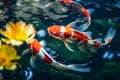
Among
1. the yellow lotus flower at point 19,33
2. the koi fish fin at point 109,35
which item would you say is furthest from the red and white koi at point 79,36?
the yellow lotus flower at point 19,33

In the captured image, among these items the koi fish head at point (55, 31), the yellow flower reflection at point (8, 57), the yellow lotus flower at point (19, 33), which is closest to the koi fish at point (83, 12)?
the koi fish head at point (55, 31)

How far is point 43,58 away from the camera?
6.22ft

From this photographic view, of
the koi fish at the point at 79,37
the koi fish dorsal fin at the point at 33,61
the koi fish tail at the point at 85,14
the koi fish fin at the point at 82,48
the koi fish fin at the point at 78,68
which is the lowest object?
the koi fish fin at the point at 78,68

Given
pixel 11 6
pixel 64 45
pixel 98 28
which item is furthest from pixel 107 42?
pixel 11 6

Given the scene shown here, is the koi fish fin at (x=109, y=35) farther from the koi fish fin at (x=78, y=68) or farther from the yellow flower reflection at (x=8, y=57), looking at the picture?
the yellow flower reflection at (x=8, y=57)

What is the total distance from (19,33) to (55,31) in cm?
18

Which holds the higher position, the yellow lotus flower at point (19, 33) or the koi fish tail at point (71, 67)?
the yellow lotus flower at point (19, 33)

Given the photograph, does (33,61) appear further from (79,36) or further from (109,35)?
(109,35)

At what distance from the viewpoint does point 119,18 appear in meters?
1.92

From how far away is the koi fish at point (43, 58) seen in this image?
188 centimetres

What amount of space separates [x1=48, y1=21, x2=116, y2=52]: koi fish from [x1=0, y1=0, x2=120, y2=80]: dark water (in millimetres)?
20

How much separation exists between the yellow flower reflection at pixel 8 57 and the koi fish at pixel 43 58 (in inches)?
2.3

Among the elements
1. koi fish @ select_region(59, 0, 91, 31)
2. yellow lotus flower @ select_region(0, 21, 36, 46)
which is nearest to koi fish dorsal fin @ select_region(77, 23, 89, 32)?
koi fish @ select_region(59, 0, 91, 31)

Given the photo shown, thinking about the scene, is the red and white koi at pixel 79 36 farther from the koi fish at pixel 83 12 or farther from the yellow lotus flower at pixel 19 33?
the yellow lotus flower at pixel 19 33
